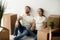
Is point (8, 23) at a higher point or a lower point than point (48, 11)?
lower

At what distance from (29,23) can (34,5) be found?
48cm

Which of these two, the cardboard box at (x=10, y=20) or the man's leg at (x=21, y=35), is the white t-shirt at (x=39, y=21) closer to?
the man's leg at (x=21, y=35)

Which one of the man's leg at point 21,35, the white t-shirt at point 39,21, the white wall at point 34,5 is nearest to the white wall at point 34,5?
the white wall at point 34,5

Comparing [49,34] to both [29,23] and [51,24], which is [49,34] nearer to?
[51,24]

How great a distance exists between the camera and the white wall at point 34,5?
3969 mm

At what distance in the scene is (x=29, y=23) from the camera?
4.09 m

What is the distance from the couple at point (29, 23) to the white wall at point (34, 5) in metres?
0.14

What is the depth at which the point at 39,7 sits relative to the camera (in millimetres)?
4102

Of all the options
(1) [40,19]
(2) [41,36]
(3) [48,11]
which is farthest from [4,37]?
(3) [48,11]

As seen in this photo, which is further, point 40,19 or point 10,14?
point 10,14

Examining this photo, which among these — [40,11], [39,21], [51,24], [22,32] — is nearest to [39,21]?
[39,21]

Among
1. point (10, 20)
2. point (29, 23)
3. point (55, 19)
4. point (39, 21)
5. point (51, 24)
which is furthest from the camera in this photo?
point (10, 20)

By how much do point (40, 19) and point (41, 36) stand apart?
1.87ft

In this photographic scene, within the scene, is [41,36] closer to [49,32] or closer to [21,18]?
[49,32]
